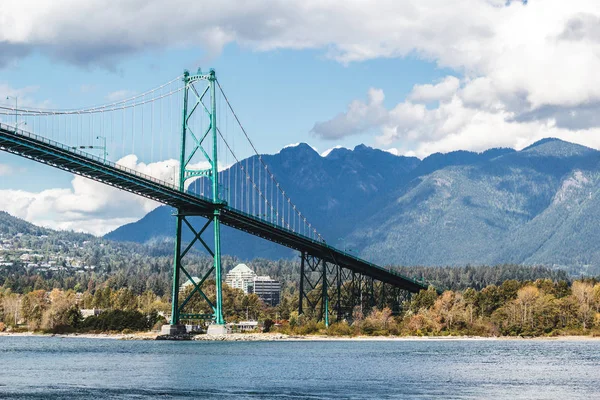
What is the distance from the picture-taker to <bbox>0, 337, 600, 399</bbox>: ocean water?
1854 inches

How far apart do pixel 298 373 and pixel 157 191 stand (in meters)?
34.0

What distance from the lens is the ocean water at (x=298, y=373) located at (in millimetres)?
47094

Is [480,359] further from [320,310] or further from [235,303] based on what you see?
[235,303]

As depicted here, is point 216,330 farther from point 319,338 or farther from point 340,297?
point 340,297

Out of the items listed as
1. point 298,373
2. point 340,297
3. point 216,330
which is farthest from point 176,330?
point 340,297

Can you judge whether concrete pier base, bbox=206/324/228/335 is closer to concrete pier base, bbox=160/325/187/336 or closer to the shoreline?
the shoreline

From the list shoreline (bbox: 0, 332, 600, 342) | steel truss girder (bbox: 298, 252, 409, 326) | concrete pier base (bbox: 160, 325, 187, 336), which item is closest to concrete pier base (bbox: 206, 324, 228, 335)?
shoreline (bbox: 0, 332, 600, 342)

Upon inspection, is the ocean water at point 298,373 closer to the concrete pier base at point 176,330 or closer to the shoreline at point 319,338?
the concrete pier base at point 176,330

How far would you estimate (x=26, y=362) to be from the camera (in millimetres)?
70000

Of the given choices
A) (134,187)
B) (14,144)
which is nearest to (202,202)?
(134,187)

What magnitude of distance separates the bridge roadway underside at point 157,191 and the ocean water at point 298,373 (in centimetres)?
1373

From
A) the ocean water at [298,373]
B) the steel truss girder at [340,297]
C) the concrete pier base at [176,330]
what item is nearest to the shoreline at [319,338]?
the concrete pier base at [176,330]

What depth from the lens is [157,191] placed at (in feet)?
290

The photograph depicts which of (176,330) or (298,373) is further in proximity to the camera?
(176,330)
